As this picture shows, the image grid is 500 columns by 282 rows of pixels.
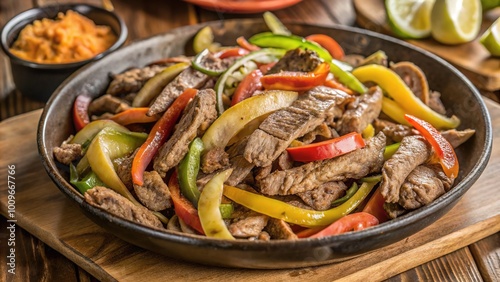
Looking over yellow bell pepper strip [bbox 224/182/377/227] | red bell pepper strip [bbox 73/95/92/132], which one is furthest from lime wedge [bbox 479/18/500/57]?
red bell pepper strip [bbox 73/95/92/132]

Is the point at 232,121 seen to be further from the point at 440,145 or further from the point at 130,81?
the point at 440,145

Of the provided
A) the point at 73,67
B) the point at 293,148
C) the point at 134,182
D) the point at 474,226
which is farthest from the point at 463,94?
the point at 73,67

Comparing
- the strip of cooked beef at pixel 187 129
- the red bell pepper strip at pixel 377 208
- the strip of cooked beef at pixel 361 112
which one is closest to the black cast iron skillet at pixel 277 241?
the red bell pepper strip at pixel 377 208

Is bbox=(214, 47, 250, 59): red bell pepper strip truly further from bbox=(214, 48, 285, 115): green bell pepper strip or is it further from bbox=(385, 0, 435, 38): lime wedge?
bbox=(385, 0, 435, 38): lime wedge

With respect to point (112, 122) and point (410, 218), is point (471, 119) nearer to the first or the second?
point (410, 218)

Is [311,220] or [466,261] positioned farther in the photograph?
[466,261]

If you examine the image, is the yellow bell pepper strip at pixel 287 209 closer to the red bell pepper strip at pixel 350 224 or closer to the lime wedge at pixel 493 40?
the red bell pepper strip at pixel 350 224
